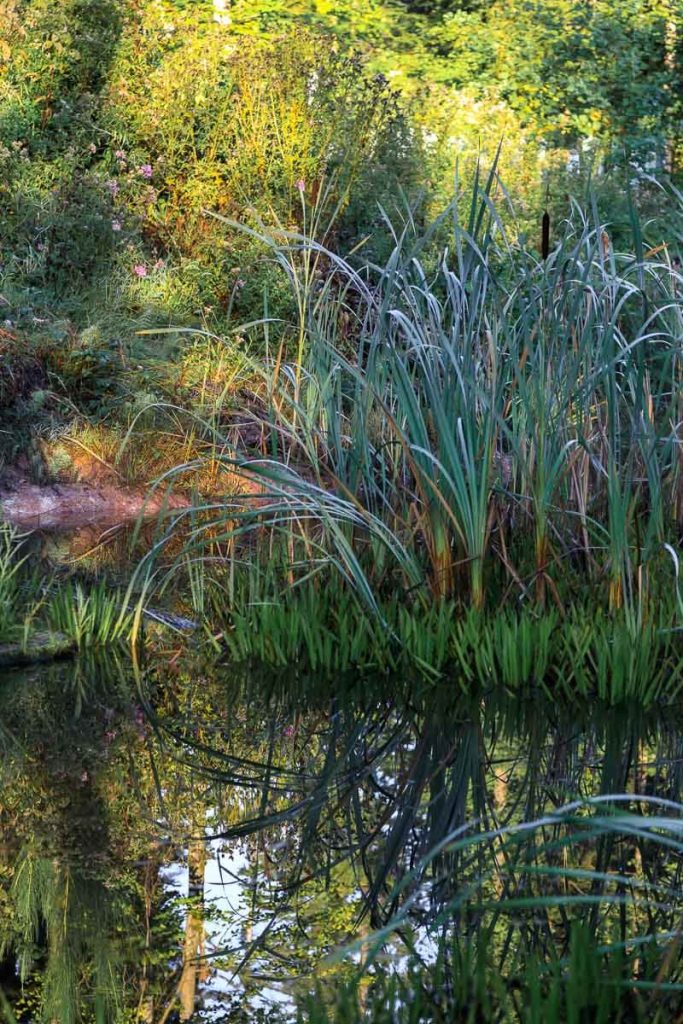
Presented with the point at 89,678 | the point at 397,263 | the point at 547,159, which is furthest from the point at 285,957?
the point at 547,159

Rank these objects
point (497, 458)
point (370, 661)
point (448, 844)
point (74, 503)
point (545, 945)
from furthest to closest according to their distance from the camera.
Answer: point (74, 503) < point (497, 458) < point (370, 661) < point (448, 844) < point (545, 945)

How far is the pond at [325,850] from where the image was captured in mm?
2230

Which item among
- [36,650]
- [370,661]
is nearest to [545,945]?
[370,661]

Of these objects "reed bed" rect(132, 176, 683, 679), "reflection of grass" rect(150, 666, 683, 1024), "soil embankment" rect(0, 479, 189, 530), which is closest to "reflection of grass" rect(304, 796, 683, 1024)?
"reflection of grass" rect(150, 666, 683, 1024)

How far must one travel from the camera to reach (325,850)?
295 centimetres

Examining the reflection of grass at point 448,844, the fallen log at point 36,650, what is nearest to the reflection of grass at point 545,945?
the reflection of grass at point 448,844

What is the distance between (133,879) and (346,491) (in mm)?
1827

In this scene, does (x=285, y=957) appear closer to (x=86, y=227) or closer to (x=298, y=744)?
(x=298, y=744)

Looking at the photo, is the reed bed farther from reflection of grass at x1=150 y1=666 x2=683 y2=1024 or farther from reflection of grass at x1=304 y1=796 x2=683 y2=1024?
reflection of grass at x1=304 y1=796 x2=683 y2=1024

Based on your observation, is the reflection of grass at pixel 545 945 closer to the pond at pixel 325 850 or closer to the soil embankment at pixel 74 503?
the pond at pixel 325 850

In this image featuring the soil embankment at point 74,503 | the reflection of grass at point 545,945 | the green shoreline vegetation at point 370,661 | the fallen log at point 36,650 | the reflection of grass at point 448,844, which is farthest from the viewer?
the soil embankment at point 74,503

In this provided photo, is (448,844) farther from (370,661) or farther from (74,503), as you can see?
(74,503)

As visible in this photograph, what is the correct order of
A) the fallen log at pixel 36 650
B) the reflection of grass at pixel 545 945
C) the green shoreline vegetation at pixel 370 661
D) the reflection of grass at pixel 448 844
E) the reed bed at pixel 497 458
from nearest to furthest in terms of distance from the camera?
the reflection of grass at pixel 545 945
the reflection of grass at pixel 448 844
the green shoreline vegetation at pixel 370 661
the reed bed at pixel 497 458
the fallen log at pixel 36 650

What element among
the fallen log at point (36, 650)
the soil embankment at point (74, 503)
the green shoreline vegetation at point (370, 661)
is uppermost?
the green shoreline vegetation at point (370, 661)
